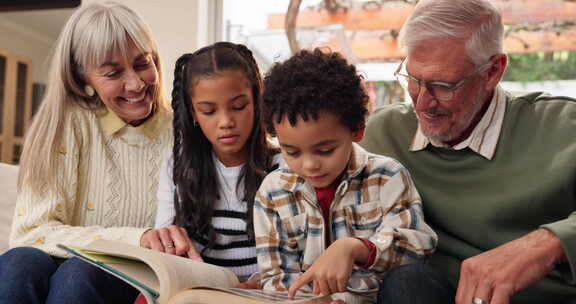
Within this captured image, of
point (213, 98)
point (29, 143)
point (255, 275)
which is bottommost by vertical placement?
point (255, 275)

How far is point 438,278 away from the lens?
3.55ft

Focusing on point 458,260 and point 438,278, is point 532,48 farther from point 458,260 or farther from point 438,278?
point 438,278

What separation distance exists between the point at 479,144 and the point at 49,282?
1046 mm

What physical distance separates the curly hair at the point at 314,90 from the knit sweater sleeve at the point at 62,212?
1.67ft

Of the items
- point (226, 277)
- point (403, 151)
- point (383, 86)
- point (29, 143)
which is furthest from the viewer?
point (383, 86)

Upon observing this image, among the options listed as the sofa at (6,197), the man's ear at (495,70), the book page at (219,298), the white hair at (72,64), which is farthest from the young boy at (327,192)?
the sofa at (6,197)

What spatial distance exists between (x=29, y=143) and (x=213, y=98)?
61cm

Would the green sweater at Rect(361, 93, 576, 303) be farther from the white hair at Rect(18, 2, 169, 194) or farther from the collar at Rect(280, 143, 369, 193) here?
the white hair at Rect(18, 2, 169, 194)

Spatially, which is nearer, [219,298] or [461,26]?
[219,298]

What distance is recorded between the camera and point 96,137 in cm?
167

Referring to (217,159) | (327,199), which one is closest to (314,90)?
(327,199)

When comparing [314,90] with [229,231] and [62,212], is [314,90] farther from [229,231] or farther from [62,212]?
[62,212]

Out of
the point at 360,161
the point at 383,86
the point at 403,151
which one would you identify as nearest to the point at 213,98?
the point at 360,161

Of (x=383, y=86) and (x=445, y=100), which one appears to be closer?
(x=445, y=100)
